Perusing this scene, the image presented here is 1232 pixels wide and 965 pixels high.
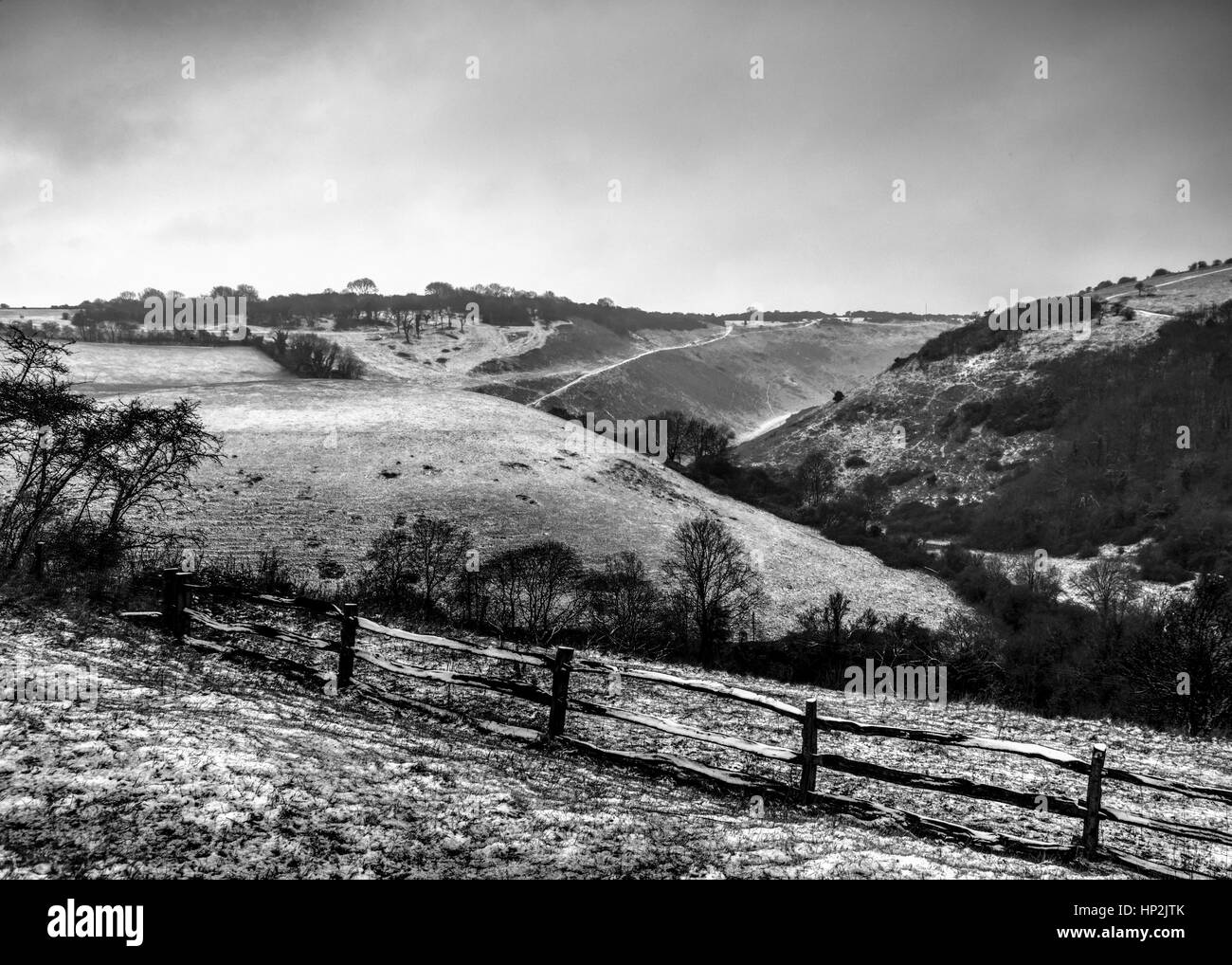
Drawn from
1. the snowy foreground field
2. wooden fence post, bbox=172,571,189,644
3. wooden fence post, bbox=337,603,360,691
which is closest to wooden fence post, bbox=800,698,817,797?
the snowy foreground field

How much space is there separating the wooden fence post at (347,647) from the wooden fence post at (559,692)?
3.96m

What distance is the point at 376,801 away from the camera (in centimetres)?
661

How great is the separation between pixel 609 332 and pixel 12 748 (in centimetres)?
17983

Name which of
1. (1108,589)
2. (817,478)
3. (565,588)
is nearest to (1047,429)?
(817,478)

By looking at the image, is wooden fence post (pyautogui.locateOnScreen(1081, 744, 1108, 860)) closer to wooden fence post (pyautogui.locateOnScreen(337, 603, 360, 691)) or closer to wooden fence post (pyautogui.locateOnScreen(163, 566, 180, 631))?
wooden fence post (pyautogui.locateOnScreen(337, 603, 360, 691))

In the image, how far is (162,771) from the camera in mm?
6398

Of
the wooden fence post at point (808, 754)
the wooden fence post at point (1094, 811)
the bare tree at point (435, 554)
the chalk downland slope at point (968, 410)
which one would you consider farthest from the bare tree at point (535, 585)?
the chalk downland slope at point (968, 410)

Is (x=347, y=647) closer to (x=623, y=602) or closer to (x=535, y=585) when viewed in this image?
(x=535, y=585)

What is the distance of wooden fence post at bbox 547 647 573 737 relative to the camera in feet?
33.5

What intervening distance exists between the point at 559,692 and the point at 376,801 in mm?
3905

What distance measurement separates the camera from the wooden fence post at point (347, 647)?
11.9m
